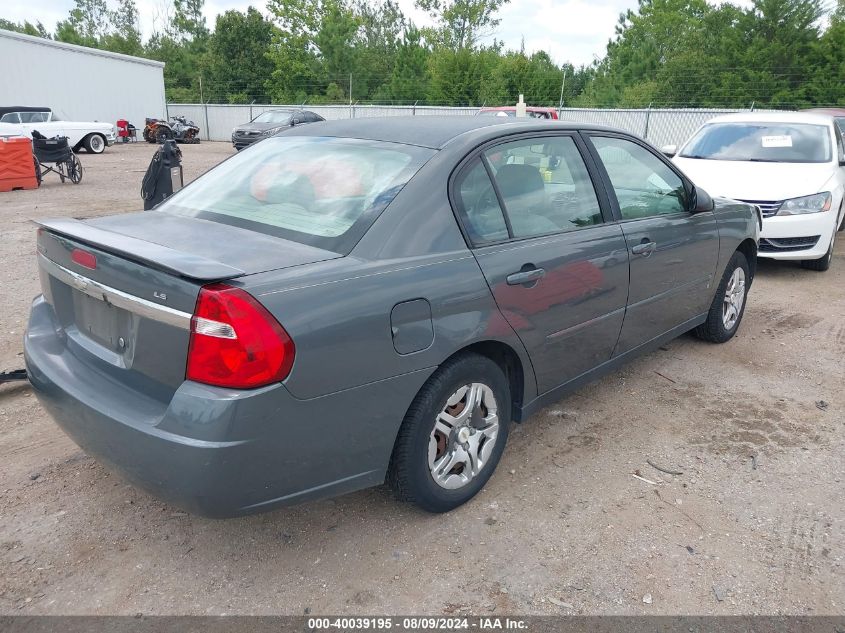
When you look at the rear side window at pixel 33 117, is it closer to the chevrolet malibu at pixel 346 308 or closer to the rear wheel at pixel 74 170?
the rear wheel at pixel 74 170

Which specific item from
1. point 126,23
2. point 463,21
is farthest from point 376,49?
point 126,23

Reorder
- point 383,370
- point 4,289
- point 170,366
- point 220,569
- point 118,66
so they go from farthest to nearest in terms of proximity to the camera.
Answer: point 118,66
point 4,289
point 220,569
point 383,370
point 170,366

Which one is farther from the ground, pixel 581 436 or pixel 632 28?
pixel 632 28

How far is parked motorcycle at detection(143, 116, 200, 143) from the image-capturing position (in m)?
29.5

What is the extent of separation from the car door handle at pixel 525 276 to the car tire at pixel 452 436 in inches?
13.7

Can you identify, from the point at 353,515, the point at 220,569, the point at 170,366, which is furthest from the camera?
A: the point at 353,515

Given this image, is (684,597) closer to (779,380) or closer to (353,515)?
(353,515)

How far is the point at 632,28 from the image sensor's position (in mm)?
49875

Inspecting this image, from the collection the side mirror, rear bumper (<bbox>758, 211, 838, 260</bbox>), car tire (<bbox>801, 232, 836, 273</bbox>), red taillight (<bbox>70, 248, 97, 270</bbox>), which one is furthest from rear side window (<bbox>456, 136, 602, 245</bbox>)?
car tire (<bbox>801, 232, 836, 273</bbox>)

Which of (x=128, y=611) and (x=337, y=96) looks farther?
(x=337, y=96)

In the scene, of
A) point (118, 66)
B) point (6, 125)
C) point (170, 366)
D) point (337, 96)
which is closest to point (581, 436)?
point (170, 366)

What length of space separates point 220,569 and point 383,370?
1014 mm

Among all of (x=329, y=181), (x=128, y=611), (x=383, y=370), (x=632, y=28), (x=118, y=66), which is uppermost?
(x=632, y=28)

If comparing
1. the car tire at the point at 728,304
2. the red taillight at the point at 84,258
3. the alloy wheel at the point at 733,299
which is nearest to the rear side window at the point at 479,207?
the red taillight at the point at 84,258
